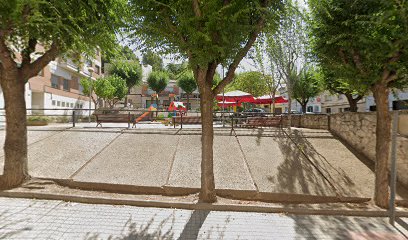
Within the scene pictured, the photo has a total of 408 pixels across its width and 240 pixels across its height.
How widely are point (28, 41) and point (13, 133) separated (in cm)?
231

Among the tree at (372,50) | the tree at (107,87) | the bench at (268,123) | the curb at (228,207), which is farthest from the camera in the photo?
the tree at (107,87)

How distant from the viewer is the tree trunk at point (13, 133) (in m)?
4.95

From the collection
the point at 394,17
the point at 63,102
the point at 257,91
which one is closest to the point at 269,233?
the point at 394,17

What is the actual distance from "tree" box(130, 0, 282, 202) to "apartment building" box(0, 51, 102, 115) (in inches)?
605

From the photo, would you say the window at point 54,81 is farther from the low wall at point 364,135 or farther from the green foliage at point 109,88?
the low wall at point 364,135

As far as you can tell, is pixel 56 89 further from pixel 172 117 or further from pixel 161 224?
pixel 161 224

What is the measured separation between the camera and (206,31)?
13.4ft

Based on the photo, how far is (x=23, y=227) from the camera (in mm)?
3572

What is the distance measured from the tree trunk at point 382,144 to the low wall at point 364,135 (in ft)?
4.38

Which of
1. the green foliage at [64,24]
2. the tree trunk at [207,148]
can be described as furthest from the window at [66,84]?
the tree trunk at [207,148]

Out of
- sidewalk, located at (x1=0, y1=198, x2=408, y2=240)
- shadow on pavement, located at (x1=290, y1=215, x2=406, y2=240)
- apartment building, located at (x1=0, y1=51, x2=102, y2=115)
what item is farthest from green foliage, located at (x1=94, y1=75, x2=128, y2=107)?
shadow on pavement, located at (x1=290, y1=215, x2=406, y2=240)

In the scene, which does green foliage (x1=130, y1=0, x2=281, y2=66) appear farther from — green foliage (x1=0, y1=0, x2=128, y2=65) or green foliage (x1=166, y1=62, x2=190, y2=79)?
green foliage (x1=0, y1=0, x2=128, y2=65)

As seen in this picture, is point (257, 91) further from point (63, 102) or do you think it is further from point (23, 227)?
point (23, 227)

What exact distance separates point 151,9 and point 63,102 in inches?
987
